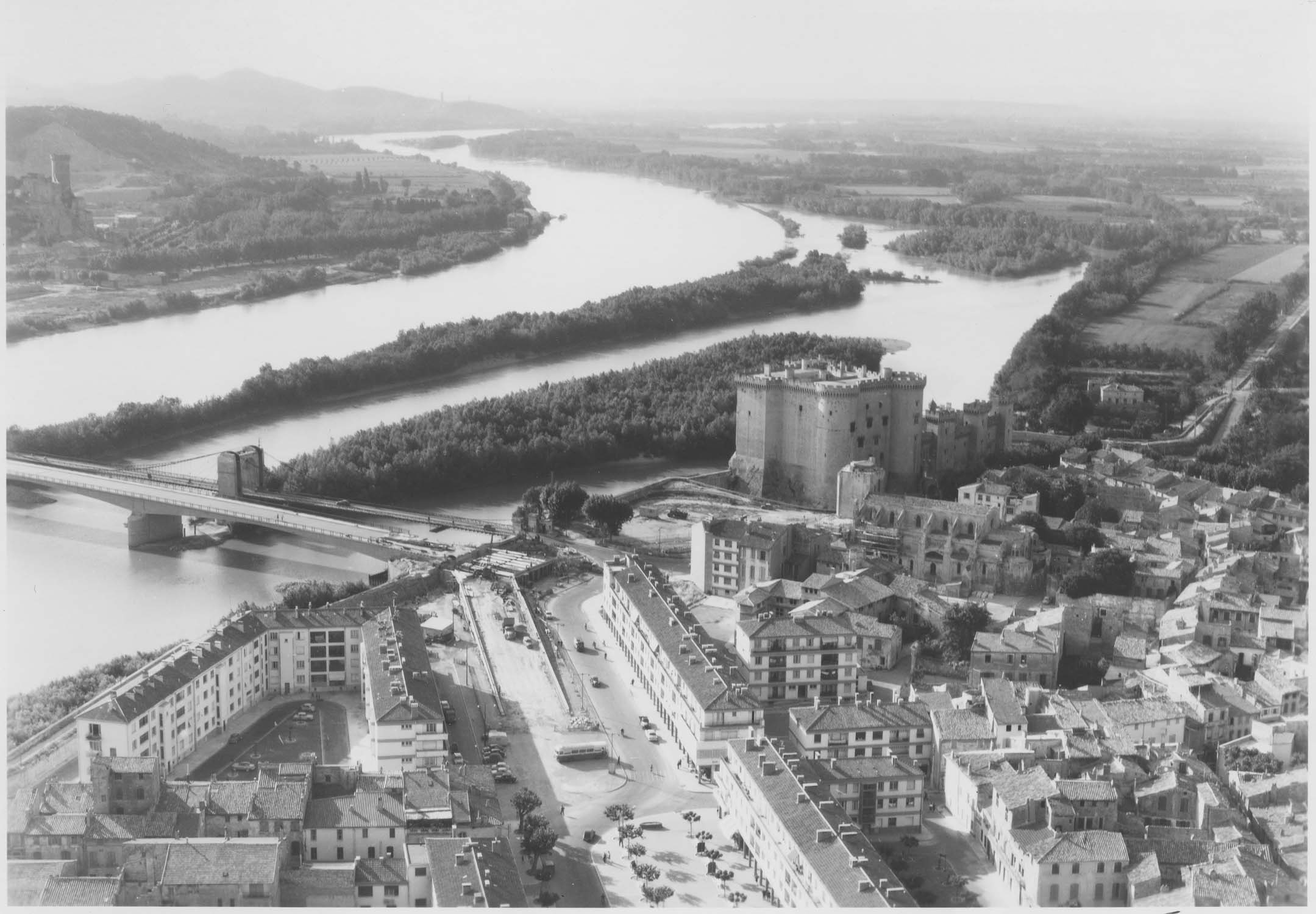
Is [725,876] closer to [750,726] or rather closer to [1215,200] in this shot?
[750,726]

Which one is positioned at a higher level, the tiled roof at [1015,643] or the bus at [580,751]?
the tiled roof at [1015,643]

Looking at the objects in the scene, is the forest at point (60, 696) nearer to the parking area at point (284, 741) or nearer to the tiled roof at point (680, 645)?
the parking area at point (284, 741)

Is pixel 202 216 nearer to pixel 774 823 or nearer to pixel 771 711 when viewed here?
pixel 771 711

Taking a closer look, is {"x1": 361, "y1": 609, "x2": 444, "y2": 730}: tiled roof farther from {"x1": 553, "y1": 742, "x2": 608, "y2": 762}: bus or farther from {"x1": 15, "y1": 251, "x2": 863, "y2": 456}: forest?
{"x1": 15, "y1": 251, "x2": 863, "y2": 456}: forest

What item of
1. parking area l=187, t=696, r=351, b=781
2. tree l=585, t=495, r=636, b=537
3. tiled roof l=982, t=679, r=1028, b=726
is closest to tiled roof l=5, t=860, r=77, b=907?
parking area l=187, t=696, r=351, b=781

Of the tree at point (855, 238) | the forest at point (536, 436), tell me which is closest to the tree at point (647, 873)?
the forest at point (536, 436)

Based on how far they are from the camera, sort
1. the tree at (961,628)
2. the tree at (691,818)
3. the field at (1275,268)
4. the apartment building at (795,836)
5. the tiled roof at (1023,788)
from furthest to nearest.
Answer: the field at (1275,268), the tree at (961,628), the tree at (691,818), the tiled roof at (1023,788), the apartment building at (795,836)

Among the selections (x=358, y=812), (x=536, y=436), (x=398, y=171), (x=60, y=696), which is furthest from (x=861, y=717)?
(x=398, y=171)
